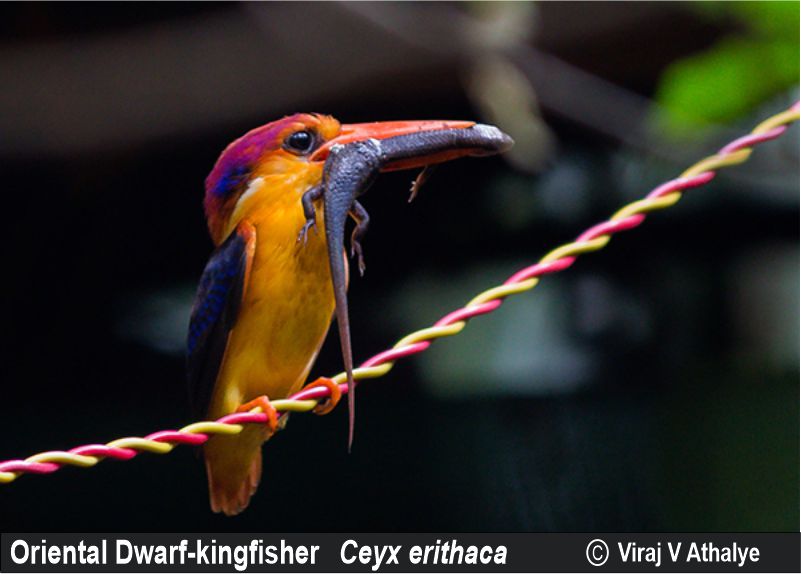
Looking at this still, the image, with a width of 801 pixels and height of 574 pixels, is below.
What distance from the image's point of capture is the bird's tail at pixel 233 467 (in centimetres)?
95

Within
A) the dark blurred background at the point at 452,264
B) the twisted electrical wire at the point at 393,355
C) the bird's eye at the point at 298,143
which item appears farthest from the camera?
the dark blurred background at the point at 452,264

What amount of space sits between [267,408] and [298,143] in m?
0.20

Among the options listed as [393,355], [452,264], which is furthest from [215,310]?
[452,264]

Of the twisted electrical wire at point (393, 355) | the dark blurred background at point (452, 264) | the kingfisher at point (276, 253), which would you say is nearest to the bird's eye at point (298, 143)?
the kingfisher at point (276, 253)

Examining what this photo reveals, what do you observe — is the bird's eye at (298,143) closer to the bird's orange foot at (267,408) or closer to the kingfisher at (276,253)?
the kingfisher at (276,253)

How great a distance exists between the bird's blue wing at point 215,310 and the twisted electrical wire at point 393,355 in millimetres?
90

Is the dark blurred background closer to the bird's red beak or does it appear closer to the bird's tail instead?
the bird's red beak

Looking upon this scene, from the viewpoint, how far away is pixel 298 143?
904mm

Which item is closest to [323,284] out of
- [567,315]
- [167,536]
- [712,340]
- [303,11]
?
[167,536]

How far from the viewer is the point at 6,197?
175 centimetres

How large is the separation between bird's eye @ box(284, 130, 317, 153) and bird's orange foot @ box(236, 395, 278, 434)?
0.19 meters

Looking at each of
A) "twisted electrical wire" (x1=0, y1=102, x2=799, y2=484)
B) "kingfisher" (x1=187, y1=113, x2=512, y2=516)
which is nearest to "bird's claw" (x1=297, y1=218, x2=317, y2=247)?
"kingfisher" (x1=187, y1=113, x2=512, y2=516)

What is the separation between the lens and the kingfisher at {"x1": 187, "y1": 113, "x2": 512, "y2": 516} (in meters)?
0.85
